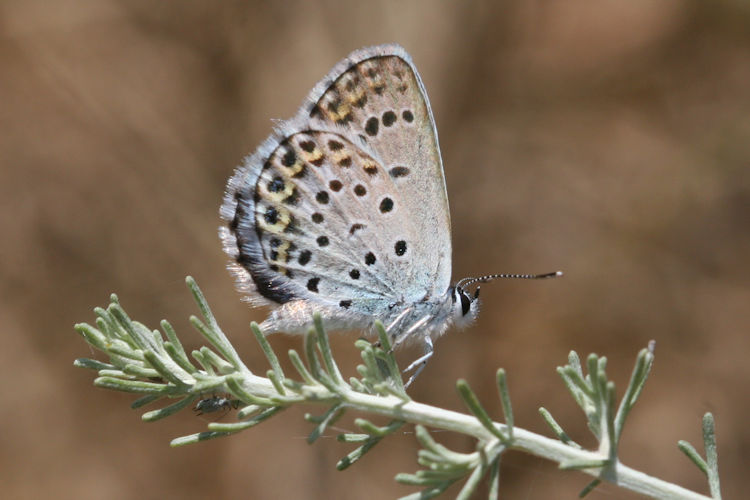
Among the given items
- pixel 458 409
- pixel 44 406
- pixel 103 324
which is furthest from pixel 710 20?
pixel 44 406

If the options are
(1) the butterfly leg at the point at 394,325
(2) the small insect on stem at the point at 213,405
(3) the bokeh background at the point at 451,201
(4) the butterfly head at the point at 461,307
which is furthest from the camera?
(3) the bokeh background at the point at 451,201

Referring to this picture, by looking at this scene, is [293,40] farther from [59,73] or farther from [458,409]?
[458,409]

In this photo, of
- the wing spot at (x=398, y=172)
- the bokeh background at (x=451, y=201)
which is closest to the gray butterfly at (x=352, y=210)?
the wing spot at (x=398, y=172)

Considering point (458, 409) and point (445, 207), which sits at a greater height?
point (445, 207)

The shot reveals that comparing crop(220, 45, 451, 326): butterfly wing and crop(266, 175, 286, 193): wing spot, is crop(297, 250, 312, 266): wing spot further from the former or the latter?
crop(266, 175, 286, 193): wing spot

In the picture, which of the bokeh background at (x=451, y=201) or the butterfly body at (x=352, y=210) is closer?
the butterfly body at (x=352, y=210)

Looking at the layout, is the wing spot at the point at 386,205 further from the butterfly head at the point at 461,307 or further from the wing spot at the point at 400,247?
the butterfly head at the point at 461,307

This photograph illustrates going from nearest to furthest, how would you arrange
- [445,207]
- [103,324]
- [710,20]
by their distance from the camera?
[103,324]
[445,207]
[710,20]

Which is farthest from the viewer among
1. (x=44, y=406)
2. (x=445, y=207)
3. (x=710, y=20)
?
(x=710, y=20)
